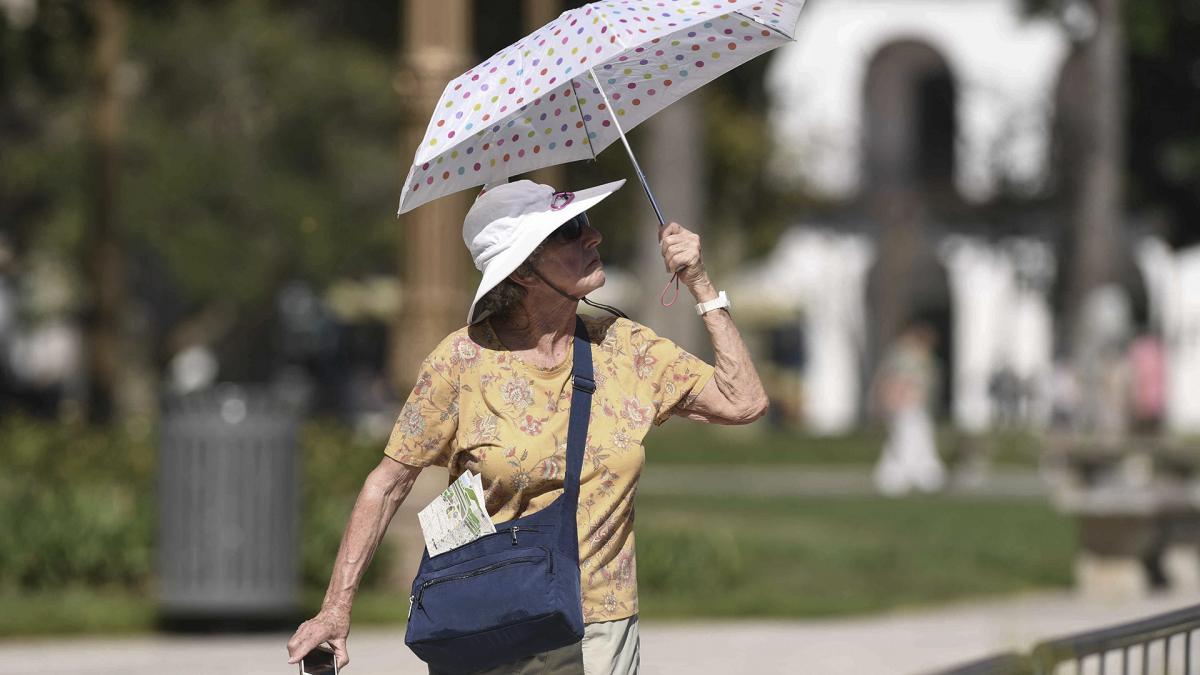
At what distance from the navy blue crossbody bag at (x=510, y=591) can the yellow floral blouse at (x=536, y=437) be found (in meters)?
0.04

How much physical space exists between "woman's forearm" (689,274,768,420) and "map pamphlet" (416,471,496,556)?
0.56m

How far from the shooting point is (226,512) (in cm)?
1135

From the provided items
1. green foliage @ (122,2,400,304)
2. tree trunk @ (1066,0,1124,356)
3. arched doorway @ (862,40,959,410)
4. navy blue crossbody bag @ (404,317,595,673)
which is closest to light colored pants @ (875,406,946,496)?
Answer: tree trunk @ (1066,0,1124,356)

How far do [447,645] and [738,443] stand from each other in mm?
23135

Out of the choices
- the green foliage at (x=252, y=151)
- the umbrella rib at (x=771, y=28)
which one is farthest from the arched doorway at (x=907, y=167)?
the umbrella rib at (x=771, y=28)

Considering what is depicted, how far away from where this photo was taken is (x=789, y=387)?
51094 mm

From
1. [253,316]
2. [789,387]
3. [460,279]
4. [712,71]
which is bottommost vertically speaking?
[789,387]

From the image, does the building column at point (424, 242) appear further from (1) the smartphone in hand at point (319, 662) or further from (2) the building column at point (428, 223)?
(1) the smartphone in hand at point (319, 662)

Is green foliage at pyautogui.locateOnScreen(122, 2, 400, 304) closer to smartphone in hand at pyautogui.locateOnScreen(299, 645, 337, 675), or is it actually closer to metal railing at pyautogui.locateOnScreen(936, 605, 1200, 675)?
smartphone in hand at pyautogui.locateOnScreen(299, 645, 337, 675)

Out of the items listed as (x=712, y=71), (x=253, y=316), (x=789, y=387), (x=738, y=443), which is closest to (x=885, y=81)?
(x=789, y=387)

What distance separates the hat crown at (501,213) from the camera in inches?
190

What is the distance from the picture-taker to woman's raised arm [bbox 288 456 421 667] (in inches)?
191

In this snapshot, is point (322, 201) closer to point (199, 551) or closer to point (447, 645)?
point (199, 551)

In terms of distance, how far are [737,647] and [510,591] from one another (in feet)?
20.7
